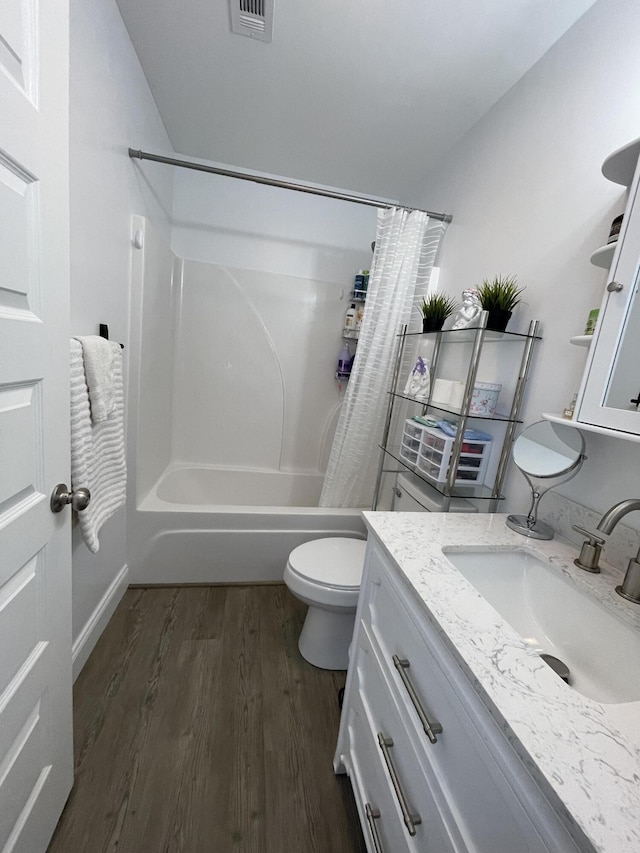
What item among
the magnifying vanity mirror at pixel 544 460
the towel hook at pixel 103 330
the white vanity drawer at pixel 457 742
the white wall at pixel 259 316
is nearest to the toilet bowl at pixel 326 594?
the white vanity drawer at pixel 457 742

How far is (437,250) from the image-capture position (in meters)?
1.92

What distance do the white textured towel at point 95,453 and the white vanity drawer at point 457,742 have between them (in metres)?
0.89

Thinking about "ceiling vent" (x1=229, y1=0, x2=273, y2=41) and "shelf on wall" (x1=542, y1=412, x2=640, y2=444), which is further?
"ceiling vent" (x1=229, y1=0, x2=273, y2=41)

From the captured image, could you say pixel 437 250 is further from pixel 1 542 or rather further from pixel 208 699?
pixel 208 699

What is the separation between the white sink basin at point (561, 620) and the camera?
72 centimetres

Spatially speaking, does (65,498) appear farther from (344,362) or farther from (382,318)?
(344,362)

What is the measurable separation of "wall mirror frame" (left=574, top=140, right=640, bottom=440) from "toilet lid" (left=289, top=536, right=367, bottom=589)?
1004 mm

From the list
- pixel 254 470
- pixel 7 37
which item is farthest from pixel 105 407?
pixel 254 470

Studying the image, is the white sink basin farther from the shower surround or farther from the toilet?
the shower surround

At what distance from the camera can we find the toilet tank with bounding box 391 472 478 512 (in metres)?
1.43

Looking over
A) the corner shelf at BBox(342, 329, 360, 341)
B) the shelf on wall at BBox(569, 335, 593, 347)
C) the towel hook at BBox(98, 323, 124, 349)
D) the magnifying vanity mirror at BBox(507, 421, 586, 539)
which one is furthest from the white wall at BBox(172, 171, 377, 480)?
the shelf on wall at BBox(569, 335, 593, 347)

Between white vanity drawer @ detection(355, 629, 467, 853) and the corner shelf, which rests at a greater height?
the corner shelf

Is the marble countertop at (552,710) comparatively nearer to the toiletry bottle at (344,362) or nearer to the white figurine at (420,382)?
the white figurine at (420,382)

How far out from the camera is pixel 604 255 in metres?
0.91
